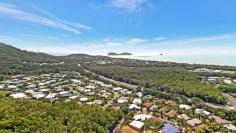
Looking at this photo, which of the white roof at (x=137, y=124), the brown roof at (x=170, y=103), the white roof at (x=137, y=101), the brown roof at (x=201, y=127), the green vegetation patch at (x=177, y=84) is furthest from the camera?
the green vegetation patch at (x=177, y=84)

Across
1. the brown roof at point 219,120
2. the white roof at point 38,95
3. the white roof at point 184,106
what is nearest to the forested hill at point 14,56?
the white roof at point 38,95

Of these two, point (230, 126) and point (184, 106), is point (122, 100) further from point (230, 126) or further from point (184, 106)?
point (230, 126)

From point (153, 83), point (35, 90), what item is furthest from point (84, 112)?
point (153, 83)

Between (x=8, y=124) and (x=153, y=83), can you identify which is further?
(x=153, y=83)

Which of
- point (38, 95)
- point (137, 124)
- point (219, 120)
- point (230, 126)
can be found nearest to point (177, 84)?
point (219, 120)

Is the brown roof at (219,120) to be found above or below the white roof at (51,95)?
above

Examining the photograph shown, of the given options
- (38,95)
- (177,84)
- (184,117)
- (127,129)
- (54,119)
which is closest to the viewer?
(54,119)

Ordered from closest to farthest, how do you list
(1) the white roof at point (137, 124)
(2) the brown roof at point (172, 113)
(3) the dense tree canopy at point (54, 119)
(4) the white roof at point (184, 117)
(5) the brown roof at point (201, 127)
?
(3) the dense tree canopy at point (54, 119) < (5) the brown roof at point (201, 127) < (1) the white roof at point (137, 124) < (4) the white roof at point (184, 117) < (2) the brown roof at point (172, 113)

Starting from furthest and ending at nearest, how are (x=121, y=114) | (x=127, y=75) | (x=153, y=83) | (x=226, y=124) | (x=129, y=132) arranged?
(x=127, y=75) < (x=153, y=83) < (x=121, y=114) < (x=226, y=124) < (x=129, y=132)

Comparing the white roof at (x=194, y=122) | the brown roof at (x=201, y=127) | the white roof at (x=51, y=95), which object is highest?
the white roof at (x=194, y=122)

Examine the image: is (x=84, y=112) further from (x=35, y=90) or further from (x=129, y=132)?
(x=35, y=90)

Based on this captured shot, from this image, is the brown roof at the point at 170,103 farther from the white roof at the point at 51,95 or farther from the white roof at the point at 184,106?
the white roof at the point at 51,95
